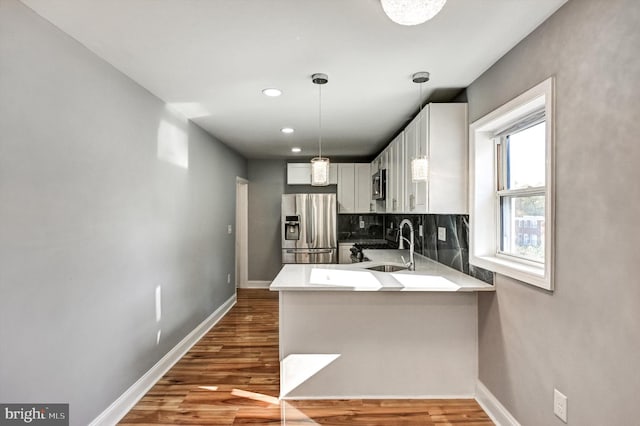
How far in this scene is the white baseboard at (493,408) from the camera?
2.12 metres

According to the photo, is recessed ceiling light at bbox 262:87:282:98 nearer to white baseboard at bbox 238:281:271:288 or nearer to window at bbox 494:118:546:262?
window at bbox 494:118:546:262

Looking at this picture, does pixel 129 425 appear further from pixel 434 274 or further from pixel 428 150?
pixel 428 150

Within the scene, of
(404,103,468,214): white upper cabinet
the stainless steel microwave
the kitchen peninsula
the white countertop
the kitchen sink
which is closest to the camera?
the white countertop

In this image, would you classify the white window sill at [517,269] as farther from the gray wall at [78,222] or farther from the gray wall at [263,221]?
the gray wall at [263,221]

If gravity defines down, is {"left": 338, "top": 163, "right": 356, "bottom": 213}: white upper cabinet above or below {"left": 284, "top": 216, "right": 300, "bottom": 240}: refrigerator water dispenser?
above

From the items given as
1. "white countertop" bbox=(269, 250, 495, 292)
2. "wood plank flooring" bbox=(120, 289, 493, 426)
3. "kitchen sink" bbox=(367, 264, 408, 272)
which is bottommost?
"wood plank flooring" bbox=(120, 289, 493, 426)

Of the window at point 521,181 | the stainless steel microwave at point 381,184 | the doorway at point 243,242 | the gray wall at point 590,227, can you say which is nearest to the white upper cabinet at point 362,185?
the stainless steel microwave at point 381,184

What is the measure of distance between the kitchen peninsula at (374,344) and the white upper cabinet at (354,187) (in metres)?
3.48

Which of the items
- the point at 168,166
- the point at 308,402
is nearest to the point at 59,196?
the point at 168,166

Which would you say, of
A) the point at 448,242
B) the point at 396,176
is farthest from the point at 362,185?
the point at 448,242

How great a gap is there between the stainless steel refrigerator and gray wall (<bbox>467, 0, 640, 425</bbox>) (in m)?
3.84

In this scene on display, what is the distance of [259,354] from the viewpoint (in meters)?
3.38

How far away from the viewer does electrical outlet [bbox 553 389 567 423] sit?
1.65 meters

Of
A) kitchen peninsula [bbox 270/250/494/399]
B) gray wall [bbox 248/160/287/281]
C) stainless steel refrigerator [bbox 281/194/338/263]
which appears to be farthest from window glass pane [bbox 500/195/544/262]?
gray wall [bbox 248/160/287/281]
